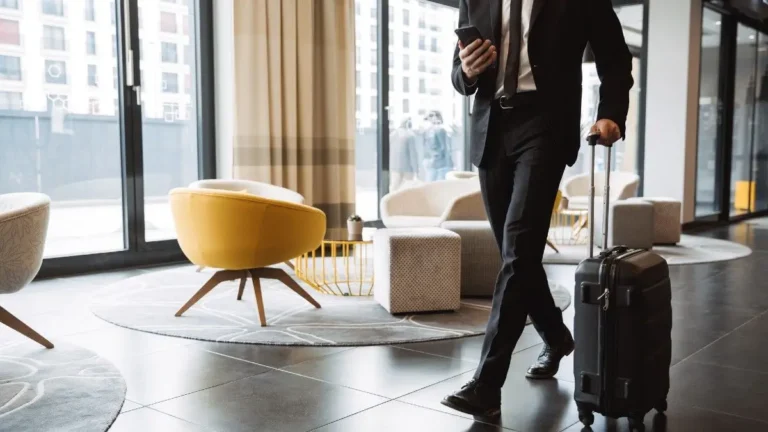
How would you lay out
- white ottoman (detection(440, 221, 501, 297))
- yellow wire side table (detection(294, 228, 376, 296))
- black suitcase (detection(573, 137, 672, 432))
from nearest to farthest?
1. black suitcase (detection(573, 137, 672, 432))
2. white ottoman (detection(440, 221, 501, 297))
3. yellow wire side table (detection(294, 228, 376, 296))

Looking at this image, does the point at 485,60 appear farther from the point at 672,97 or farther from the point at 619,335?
the point at 672,97

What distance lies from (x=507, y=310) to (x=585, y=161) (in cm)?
765

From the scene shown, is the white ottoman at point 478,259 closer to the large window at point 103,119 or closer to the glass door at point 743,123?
the large window at point 103,119

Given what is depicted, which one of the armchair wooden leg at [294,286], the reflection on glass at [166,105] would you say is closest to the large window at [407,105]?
the reflection on glass at [166,105]

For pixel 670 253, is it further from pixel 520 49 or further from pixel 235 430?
pixel 235 430

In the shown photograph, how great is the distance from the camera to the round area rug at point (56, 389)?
224 cm

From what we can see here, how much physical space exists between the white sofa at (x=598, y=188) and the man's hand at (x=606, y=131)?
4825 mm

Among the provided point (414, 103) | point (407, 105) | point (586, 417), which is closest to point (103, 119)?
point (407, 105)

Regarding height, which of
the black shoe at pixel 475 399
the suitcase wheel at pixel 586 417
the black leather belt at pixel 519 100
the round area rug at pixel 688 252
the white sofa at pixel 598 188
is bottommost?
the round area rug at pixel 688 252

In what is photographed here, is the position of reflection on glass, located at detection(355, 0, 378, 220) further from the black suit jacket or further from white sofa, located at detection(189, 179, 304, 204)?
the black suit jacket

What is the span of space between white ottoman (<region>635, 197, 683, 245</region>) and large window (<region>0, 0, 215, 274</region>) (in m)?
3.89

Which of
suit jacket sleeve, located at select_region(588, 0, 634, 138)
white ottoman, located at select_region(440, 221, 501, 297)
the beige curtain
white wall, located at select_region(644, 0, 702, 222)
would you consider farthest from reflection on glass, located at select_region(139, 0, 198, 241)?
white wall, located at select_region(644, 0, 702, 222)

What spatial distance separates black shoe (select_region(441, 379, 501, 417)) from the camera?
7.24 feet

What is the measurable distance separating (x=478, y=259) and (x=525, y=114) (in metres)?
2.02
